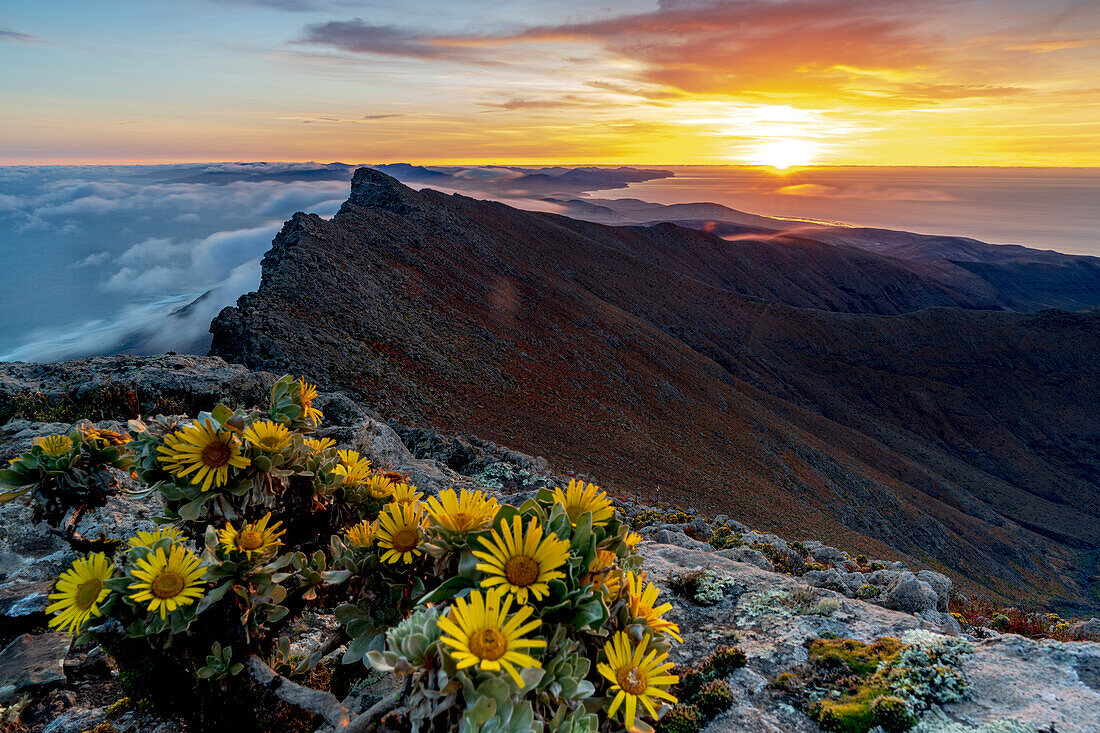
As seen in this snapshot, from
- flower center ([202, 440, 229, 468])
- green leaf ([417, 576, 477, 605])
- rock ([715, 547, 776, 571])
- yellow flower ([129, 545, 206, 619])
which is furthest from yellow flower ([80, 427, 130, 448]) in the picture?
rock ([715, 547, 776, 571])

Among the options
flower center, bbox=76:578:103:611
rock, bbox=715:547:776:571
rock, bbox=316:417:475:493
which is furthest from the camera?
rock, bbox=316:417:475:493

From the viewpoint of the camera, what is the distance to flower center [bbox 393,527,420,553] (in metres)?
2.74

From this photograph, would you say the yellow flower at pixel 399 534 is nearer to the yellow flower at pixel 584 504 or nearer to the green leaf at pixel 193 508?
the yellow flower at pixel 584 504

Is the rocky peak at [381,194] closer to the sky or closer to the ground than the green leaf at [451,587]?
closer to the sky

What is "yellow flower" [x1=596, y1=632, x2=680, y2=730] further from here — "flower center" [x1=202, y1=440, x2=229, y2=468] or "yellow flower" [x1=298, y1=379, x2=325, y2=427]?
"yellow flower" [x1=298, y1=379, x2=325, y2=427]

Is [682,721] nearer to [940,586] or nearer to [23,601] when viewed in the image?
[23,601]

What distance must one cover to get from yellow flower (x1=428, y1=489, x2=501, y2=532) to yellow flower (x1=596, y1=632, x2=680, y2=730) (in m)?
0.81

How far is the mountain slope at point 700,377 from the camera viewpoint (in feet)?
95.0

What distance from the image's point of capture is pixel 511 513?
2365 mm

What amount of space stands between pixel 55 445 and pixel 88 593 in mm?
1127

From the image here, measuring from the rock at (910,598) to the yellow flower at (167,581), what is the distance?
7.61 metres

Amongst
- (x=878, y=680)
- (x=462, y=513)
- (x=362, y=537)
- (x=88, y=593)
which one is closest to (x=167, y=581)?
(x=88, y=593)

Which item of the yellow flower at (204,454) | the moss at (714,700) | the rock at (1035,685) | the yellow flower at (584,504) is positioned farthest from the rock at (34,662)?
the rock at (1035,685)

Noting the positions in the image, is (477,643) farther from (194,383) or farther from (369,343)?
(369,343)
